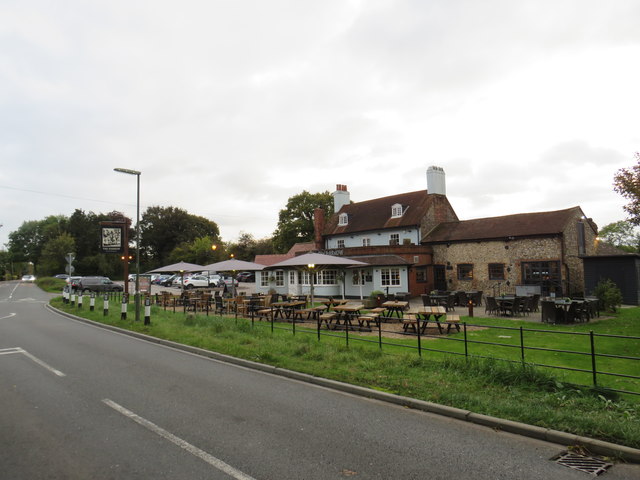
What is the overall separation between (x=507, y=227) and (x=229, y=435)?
29231 millimetres

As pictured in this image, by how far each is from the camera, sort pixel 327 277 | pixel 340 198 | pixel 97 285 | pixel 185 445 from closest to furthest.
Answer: pixel 185 445
pixel 327 277
pixel 97 285
pixel 340 198

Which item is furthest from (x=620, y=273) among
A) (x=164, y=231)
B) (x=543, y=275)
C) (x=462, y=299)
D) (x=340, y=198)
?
(x=164, y=231)

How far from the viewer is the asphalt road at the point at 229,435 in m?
4.45

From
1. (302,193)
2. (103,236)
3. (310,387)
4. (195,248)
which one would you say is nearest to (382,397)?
(310,387)

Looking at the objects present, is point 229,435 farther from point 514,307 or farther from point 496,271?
point 496,271

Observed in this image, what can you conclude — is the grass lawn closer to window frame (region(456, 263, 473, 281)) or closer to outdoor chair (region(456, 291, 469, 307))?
outdoor chair (region(456, 291, 469, 307))

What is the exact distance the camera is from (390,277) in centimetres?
3080

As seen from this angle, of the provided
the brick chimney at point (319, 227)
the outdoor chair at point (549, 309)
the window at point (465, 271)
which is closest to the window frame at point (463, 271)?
the window at point (465, 271)

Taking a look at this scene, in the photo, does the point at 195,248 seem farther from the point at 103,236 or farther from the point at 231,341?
the point at 231,341

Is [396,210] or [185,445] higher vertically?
[396,210]

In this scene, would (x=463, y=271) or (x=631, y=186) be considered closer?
(x=631, y=186)

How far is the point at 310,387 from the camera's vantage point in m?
7.79

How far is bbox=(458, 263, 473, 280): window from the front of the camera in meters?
31.0

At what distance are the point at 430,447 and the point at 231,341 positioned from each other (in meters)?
8.00
